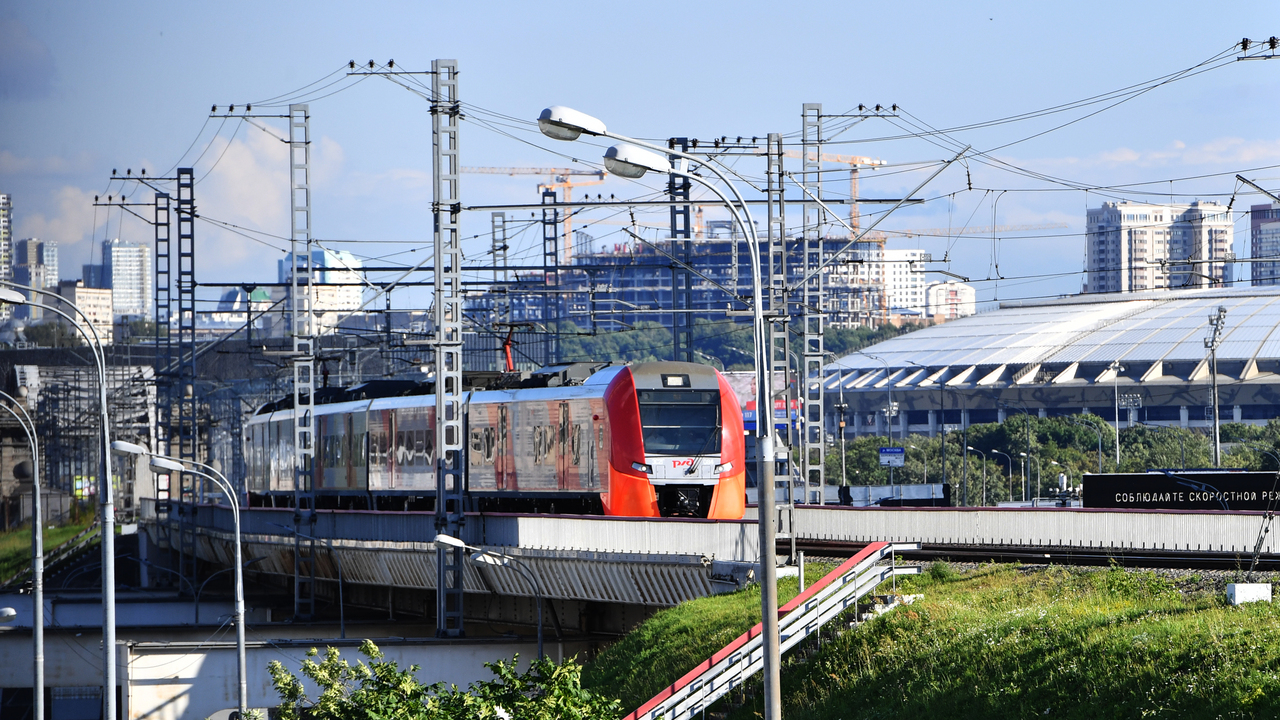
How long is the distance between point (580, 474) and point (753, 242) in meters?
19.1

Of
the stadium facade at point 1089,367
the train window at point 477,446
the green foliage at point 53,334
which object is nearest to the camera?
the train window at point 477,446

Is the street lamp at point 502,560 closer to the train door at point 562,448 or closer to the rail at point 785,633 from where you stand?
the train door at point 562,448

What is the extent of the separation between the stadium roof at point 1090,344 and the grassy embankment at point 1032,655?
304 feet

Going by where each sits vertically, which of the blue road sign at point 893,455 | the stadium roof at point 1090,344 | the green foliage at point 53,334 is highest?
the green foliage at point 53,334

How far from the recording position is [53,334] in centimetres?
17262

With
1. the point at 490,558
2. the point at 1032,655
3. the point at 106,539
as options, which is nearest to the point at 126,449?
the point at 106,539

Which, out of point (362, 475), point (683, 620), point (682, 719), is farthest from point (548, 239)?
point (682, 719)

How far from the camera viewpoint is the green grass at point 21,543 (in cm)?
8719

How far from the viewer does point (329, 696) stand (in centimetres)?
1978

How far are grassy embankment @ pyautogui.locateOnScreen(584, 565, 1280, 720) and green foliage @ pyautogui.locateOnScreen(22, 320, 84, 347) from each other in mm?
138363

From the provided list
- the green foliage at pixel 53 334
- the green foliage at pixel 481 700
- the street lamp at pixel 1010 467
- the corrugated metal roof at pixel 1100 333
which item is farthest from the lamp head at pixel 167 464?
the green foliage at pixel 53 334

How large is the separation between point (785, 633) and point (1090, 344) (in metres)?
118

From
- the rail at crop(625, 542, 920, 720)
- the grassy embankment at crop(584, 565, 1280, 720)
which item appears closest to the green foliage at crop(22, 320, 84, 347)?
the rail at crop(625, 542, 920, 720)

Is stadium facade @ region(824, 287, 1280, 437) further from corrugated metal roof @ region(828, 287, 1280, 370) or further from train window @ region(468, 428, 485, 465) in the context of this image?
train window @ region(468, 428, 485, 465)
